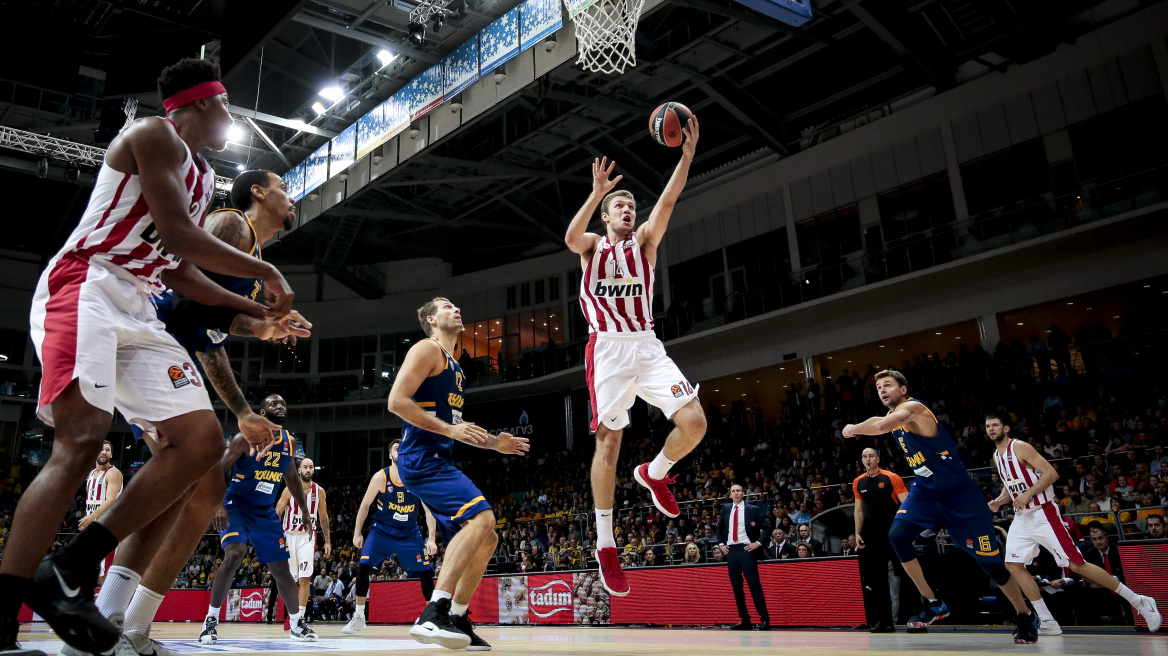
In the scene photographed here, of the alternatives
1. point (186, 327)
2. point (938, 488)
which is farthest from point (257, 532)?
point (938, 488)

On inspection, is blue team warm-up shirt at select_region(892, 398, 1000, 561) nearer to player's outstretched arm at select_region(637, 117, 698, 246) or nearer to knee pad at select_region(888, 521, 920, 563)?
knee pad at select_region(888, 521, 920, 563)

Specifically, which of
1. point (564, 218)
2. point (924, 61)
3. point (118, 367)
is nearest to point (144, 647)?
point (118, 367)

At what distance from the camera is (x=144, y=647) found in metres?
3.13

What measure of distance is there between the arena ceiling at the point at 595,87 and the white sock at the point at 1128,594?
13025mm

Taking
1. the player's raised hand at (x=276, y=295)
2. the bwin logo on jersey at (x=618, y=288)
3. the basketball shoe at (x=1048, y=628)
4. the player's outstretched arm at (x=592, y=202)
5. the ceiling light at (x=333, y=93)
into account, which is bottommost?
the basketball shoe at (x=1048, y=628)

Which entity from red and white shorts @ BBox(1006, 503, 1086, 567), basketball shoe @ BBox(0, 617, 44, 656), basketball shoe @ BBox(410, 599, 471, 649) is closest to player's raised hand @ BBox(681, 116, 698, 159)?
basketball shoe @ BBox(410, 599, 471, 649)

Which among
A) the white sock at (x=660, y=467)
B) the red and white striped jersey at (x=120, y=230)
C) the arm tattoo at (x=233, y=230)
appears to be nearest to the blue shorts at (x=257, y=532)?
the white sock at (x=660, y=467)

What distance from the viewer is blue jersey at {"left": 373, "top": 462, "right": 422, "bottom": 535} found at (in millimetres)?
9148

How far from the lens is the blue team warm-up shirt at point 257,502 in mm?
7746

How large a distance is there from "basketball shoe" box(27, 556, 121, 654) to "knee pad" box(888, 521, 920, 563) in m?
7.17

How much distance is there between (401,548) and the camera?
911 cm

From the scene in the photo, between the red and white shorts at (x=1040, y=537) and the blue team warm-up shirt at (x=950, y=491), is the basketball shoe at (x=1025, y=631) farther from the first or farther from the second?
the red and white shorts at (x=1040, y=537)

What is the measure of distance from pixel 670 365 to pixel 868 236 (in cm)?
1899

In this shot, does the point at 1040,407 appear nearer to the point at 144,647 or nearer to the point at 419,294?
the point at 144,647
